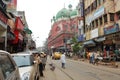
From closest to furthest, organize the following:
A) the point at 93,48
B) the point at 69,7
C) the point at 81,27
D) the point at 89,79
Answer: the point at 89,79 → the point at 93,48 → the point at 81,27 → the point at 69,7

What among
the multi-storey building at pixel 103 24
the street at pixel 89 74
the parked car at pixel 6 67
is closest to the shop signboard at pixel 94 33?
the multi-storey building at pixel 103 24

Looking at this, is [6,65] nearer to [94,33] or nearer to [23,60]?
[23,60]

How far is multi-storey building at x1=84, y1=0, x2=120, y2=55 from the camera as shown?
44153mm

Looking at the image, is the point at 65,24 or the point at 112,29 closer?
the point at 112,29

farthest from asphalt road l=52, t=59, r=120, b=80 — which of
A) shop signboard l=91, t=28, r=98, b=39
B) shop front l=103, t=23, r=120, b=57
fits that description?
shop signboard l=91, t=28, r=98, b=39

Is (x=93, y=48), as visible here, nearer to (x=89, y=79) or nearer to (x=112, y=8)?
(x=112, y=8)

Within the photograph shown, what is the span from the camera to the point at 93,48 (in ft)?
201

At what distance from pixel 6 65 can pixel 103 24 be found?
1735 inches

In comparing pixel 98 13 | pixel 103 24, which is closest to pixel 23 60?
pixel 103 24

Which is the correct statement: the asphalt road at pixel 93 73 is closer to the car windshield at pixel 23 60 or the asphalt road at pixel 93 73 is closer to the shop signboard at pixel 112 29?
the car windshield at pixel 23 60

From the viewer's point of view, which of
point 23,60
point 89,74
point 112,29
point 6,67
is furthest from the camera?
point 112,29

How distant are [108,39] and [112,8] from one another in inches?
180

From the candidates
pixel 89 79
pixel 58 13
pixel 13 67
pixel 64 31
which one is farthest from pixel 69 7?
pixel 13 67

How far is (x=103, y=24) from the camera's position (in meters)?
50.2
